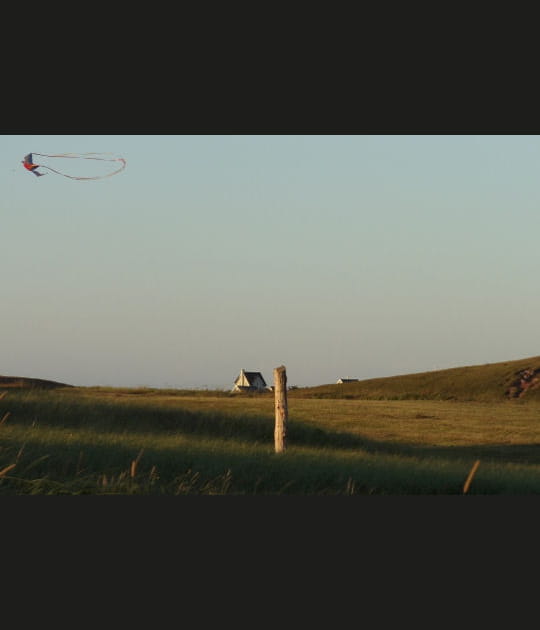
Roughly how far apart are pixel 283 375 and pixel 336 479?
9.79 meters

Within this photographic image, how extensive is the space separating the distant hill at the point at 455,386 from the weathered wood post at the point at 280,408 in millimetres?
31067

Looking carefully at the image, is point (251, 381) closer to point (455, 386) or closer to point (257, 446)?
point (455, 386)

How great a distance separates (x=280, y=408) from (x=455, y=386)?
35806mm

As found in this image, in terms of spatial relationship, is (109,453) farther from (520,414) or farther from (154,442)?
(520,414)

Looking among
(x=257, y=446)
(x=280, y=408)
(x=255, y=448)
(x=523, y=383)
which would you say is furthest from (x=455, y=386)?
(x=255, y=448)

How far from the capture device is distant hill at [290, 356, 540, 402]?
5834cm

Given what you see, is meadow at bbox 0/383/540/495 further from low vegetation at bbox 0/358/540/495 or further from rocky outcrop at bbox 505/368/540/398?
rocky outcrop at bbox 505/368/540/398

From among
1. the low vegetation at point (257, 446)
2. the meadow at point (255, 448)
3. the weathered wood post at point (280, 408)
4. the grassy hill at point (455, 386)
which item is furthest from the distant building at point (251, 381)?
the weathered wood post at point (280, 408)

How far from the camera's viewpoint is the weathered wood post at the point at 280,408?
27.1 metres

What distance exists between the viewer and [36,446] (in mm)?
19891

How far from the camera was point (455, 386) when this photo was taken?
60812 mm

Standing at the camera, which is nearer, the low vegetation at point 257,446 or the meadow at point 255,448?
the meadow at point 255,448

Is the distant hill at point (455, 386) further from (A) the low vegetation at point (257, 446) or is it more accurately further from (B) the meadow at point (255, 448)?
(B) the meadow at point (255, 448)

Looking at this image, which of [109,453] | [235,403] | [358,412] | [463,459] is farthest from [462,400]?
[109,453]
